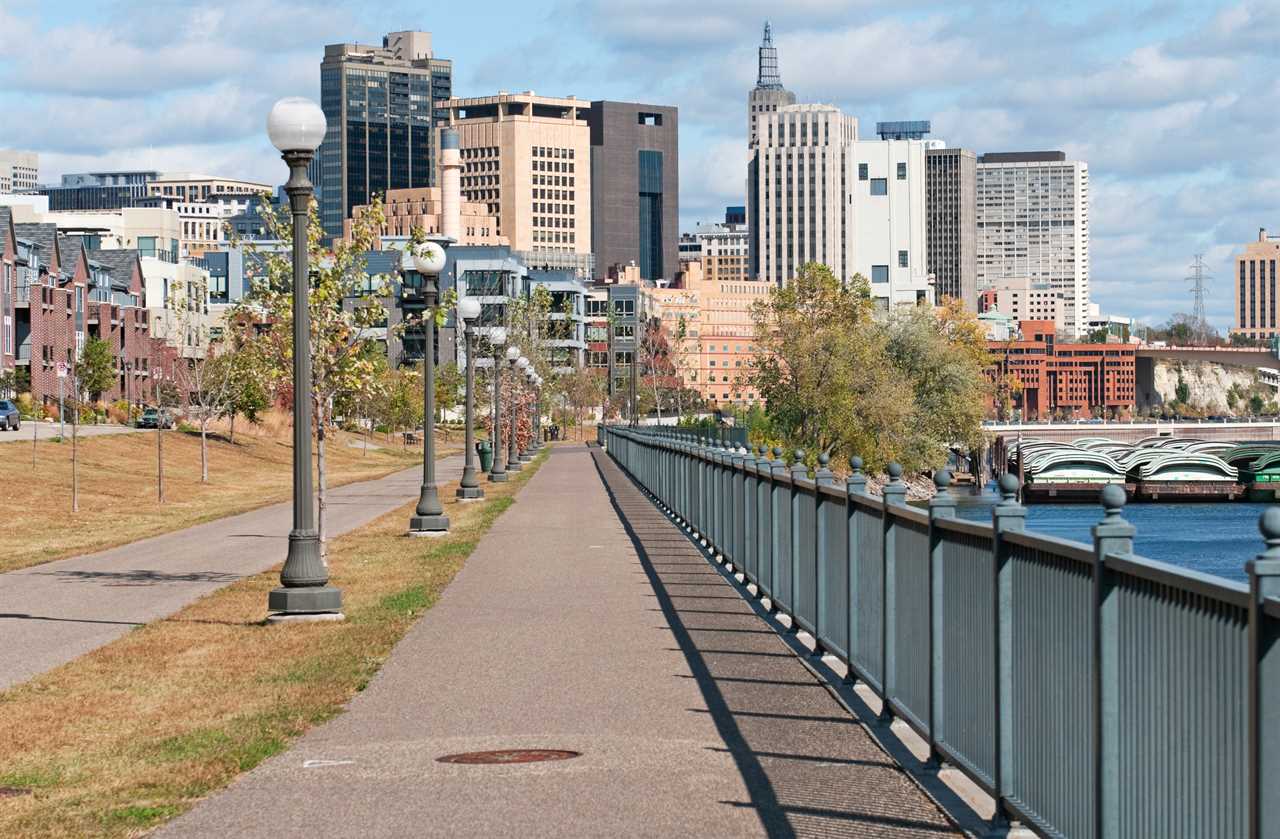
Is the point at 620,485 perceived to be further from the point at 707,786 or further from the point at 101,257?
the point at 101,257

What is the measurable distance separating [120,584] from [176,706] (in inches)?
391

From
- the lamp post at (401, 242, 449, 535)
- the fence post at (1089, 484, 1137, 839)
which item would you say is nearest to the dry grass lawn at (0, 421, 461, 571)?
the lamp post at (401, 242, 449, 535)

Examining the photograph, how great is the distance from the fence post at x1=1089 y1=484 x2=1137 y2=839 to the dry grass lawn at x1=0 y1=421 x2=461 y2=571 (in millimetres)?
20479

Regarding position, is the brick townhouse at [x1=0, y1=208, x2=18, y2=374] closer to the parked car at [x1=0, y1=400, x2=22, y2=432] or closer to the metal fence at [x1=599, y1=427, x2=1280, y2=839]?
the parked car at [x1=0, y1=400, x2=22, y2=432]

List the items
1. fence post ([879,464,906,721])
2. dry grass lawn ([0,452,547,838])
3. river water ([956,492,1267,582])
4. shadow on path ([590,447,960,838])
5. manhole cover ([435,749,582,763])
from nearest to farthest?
shadow on path ([590,447,960,838]) < dry grass lawn ([0,452,547,838]) < manhole cover ([435,749,582,763]) < fence post ([879,464,906,721]) < river water ([956,492,1267,582])

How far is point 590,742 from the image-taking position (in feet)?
32.1

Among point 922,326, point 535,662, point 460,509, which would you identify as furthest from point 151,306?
point 535,662

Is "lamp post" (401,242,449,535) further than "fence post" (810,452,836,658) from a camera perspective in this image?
Yes

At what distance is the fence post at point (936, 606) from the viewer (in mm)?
8719

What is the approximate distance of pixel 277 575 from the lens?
70.2 feet

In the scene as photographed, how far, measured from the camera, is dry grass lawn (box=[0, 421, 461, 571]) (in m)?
32.0

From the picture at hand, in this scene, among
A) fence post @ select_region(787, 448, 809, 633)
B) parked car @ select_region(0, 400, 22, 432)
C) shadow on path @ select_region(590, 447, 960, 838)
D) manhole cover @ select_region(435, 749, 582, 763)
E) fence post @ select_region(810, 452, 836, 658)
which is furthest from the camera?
parked car @ select_region(0, 400, 22, 432)

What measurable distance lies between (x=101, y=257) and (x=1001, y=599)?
12175 centimetres

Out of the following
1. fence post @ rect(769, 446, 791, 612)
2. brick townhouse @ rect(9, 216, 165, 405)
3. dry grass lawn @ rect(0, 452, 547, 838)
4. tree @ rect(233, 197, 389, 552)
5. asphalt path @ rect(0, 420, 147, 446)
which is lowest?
dry grass lawn @ rect(0, 452, 547, 838)
